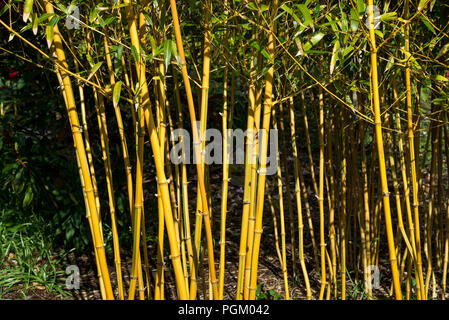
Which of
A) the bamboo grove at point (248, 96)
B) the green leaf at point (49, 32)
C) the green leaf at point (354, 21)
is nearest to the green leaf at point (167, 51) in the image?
the bamboo grove at point (248, 96)

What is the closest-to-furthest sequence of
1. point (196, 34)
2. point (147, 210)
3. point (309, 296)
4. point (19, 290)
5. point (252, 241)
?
point (252, 241) → point (196, 34) → point (309, 296) → point (19, 290) → point (147, 210)

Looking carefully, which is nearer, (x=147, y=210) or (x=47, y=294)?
(x=47, y=294)

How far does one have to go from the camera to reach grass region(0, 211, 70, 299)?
233cm

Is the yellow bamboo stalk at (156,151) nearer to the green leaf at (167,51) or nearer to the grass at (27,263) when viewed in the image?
the green leaf at (167,51)

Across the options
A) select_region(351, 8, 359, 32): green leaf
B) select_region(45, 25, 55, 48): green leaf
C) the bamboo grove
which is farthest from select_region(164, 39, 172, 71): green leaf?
select_region(351, 8, 359, 32): green leaf

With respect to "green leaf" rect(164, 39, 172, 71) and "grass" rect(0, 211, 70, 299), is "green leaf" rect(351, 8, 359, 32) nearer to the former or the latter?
"green leaf" rect(164, 39, 172, 71)

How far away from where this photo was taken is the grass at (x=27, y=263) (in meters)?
2.33

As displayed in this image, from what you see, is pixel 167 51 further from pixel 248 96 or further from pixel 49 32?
pixel 248 96

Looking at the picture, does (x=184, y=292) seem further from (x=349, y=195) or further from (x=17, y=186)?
(x=17, y=186)

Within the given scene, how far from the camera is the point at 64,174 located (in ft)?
8.53

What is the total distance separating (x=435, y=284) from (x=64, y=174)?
187 centimetres

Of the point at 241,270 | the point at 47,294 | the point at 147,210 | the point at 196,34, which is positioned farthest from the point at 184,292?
the point at 147,210

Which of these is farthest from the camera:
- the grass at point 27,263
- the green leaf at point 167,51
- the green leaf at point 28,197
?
the green leaf at point 28,197

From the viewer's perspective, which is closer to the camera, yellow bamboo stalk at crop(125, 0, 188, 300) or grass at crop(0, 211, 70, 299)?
yellow bamboo stalk at crop(125, 0, 188, 300)
